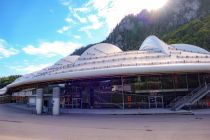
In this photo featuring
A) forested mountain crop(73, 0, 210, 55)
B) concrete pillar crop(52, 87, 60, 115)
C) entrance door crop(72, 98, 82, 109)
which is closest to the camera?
concrete pillar crop(52, 87, 60, 115)

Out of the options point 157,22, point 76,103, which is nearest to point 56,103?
point 76,103

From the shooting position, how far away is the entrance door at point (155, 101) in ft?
116

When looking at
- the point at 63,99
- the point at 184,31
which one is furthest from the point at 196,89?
the point at 184,31

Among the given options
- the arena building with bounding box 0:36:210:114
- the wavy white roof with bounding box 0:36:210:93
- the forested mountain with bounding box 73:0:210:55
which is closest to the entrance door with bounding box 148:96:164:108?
the arena building with bounding box 0:36:210:114

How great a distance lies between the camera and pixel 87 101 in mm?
39469

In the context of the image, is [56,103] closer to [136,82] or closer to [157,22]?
[136,82]

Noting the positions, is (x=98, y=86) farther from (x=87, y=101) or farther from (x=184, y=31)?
(x=184, y=31)

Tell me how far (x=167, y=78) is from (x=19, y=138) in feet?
88.2

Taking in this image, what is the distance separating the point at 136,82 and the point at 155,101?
4143 millimetres

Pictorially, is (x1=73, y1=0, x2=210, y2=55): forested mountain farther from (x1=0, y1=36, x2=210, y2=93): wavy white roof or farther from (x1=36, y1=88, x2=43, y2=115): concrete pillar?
(x1=36, y1=88, x2=43, y2=115): concrete pillar

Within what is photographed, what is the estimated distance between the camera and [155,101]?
117ft

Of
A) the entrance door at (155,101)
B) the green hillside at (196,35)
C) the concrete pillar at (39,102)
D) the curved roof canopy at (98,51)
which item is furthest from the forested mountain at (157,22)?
the concrete pillar at (39,102)

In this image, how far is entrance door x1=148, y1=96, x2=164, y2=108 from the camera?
116 feet

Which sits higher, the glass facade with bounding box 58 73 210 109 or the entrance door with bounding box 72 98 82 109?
the glass facade with bounding box 58 73 210 109
